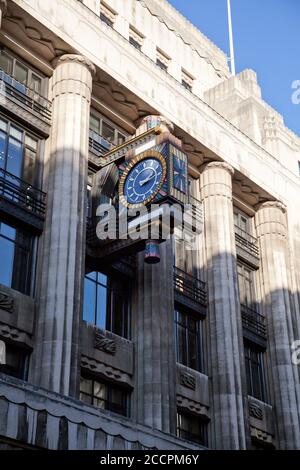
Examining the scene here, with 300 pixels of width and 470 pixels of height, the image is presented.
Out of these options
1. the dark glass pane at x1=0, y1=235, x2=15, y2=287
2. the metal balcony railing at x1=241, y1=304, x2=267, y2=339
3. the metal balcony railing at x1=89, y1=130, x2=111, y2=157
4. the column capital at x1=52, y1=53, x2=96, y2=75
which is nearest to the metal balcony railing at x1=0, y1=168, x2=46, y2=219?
the dark glass pane at x1=0, y1=235, x2=15, y2=287

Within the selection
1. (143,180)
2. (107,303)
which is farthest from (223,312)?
(143,180)

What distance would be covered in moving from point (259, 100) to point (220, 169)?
10.4 metres

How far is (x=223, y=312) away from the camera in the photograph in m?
35.8

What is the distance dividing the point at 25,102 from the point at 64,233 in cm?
631

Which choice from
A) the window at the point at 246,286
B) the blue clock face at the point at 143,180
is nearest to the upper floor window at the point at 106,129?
the blue clock face at the point at 143,180

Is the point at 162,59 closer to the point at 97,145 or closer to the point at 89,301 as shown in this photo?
the point at 97,145

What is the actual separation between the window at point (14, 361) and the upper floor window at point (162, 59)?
22.2m

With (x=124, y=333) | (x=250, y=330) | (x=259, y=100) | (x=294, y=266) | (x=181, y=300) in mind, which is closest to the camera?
(x=124, y=333)

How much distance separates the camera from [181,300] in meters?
34.8

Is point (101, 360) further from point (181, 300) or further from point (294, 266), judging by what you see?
point (294, 266)

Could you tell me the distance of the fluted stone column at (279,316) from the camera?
3741cm

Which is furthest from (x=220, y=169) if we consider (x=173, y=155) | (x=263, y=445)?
(x=263, y=445)

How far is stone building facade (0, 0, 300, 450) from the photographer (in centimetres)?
2659

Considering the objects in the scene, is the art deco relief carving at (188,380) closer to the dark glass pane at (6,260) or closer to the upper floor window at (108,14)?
the dark glass pane at (6,260)
